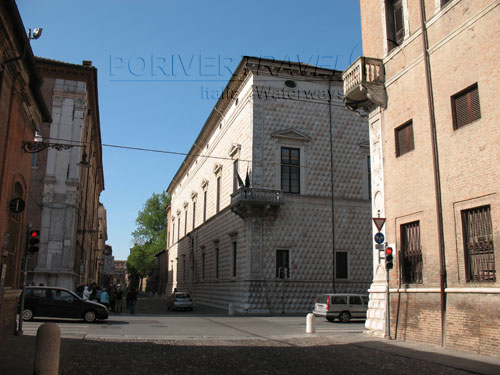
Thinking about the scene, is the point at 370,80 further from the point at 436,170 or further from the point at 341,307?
the point at 341,307

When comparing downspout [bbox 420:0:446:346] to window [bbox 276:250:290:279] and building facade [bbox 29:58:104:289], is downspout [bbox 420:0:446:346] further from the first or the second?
building facade [bbox 29:58:104:289]

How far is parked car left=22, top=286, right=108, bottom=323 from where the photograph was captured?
19.0m

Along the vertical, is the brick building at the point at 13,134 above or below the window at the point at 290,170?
below

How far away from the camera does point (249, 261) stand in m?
27.8

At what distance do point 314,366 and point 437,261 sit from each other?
5.13 meters

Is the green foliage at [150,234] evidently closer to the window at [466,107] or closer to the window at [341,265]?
the window at [341,265]

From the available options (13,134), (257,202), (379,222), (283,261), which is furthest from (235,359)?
(283,261)

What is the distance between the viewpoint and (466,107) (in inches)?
488

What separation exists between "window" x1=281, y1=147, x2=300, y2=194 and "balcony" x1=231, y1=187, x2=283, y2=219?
1.41 m

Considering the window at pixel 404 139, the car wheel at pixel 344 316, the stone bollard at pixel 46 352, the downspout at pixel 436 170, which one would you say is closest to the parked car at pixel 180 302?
the car wheel at pixel 344 316

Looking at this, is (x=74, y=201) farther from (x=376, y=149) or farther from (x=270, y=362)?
(x=270, y=362)

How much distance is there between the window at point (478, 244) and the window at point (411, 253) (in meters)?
1.95

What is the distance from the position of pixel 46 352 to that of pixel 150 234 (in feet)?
243

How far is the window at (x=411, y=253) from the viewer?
45.6ft
